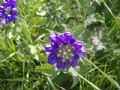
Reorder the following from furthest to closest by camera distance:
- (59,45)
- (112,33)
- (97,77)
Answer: (112,33) < (97,77) < (59,45)

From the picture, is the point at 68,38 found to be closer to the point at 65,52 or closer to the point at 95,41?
the point at 65,52

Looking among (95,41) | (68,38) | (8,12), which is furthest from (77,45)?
(8,12)

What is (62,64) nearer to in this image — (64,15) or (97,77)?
(97,77)

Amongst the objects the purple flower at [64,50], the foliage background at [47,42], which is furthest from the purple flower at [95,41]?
the purple flower at [64,50]

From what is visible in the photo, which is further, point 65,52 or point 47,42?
point 47,42

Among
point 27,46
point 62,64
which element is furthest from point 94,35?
point 62,64

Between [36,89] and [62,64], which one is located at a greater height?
[62,64]
